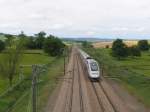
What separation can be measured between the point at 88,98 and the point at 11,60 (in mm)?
20725

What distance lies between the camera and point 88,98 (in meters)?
40.4

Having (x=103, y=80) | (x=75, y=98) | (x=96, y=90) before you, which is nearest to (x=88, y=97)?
(x=75, y=98)

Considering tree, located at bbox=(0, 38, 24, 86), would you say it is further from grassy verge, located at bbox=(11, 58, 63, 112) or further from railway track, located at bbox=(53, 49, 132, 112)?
railway track, located at bbox=(53, 49, 132, 112)

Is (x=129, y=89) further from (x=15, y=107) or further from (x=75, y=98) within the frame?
(x=15, y=107)

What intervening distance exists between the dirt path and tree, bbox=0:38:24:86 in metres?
7.66

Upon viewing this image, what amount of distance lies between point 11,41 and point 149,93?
96.1 ft

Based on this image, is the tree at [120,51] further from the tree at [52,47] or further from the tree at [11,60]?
the tree at [11,60]

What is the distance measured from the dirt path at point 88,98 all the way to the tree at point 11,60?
7663mm

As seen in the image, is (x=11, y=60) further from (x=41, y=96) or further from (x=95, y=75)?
(x=41, y=96)

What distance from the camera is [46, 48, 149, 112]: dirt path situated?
3406cm

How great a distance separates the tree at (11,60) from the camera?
55812 millimetres

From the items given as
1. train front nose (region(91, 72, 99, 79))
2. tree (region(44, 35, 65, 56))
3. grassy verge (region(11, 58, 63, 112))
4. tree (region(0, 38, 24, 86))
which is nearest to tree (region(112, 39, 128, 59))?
tree (region(44, 35, 65, 56))

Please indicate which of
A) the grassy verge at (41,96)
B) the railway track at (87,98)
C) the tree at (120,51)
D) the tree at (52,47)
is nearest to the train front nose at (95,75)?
the railway track at (87,98)

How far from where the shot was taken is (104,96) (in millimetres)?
41438
